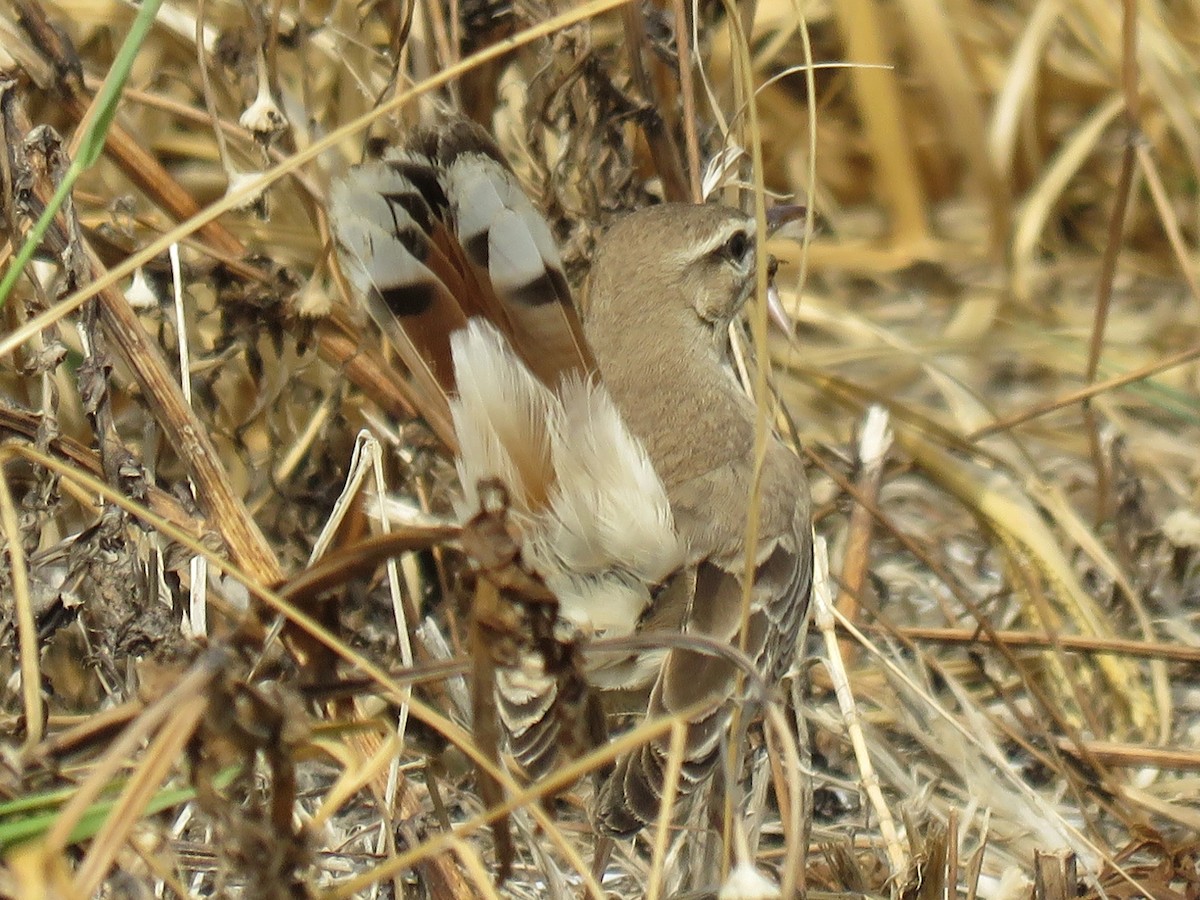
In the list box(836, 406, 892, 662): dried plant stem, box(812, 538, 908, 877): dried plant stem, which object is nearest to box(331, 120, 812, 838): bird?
box(812, 538, 908, 877): dried plant stem

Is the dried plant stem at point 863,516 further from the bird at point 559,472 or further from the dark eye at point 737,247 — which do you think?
the dark eye at point 737,247

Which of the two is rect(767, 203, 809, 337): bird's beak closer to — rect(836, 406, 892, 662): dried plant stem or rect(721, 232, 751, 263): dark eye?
rect(721, 232, 751, 263): dark eye

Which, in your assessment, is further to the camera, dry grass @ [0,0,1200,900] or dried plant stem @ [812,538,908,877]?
dried plant stem @ [812,538,908,877]

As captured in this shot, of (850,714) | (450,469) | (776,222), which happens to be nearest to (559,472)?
(850,714)

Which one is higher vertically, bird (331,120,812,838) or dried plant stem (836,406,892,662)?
bird (331,120,812,838)

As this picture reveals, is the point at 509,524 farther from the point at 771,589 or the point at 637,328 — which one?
the point at 637,328

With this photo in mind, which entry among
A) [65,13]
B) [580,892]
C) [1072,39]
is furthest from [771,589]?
[1072,39]

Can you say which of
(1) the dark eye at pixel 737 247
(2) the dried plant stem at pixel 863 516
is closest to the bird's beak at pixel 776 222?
(1) the dark eye at pixel 737 247
